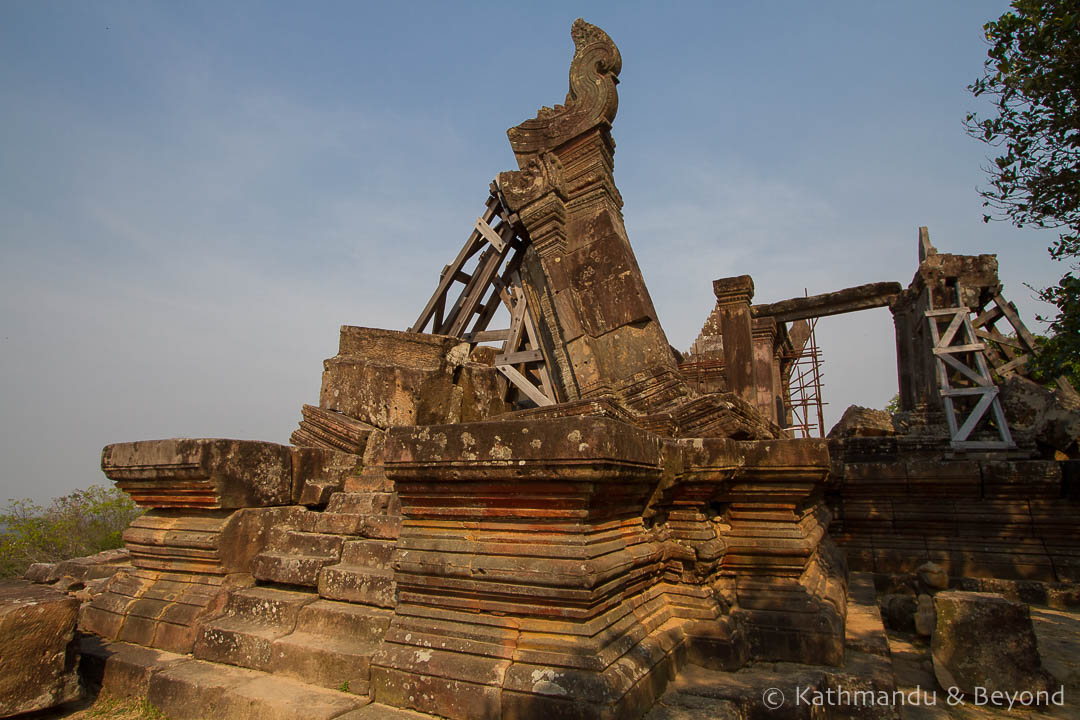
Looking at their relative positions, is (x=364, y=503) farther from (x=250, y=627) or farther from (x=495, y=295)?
(x=495, y=295)

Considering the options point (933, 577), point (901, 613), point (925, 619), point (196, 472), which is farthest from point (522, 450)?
point (933, 577)

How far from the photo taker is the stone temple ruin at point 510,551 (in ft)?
6.48

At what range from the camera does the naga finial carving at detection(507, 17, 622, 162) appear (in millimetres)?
7723

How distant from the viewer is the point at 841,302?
1141 centimetres

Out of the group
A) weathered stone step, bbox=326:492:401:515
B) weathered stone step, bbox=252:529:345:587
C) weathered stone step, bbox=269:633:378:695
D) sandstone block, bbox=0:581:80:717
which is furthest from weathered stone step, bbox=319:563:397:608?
sandstone block, bbox=0:581:80:717

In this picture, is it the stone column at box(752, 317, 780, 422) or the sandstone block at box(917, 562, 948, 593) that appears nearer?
the sandstone block at box(917, 562, 948, 593)

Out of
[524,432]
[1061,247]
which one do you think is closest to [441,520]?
[524,432]

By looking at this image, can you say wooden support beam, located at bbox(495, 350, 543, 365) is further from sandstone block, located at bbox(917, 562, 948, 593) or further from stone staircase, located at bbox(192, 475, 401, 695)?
sandstone block, located at bbox(917, 562, 948, 593)

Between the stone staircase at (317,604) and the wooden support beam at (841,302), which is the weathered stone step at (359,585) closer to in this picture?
the stone staircase at (317,604)

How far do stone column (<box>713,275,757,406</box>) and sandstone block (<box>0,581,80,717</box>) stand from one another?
9861mm

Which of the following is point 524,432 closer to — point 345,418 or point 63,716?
point 63,716

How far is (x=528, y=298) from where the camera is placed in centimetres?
866

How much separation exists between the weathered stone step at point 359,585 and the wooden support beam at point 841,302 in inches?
426

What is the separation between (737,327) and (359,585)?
29.9 feet
